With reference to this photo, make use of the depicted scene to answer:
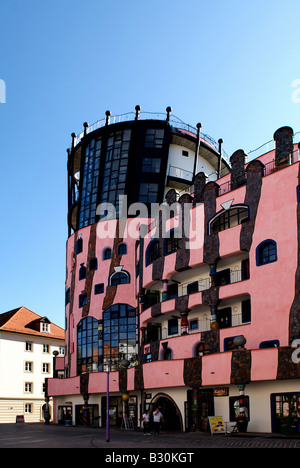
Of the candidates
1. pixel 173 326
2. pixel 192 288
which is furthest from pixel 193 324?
pixel 173 326

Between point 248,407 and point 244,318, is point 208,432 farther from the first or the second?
point 244,318

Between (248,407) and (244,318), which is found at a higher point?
(244,318)

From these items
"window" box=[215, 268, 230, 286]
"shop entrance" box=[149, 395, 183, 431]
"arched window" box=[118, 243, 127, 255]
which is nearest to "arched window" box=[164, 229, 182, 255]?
"window" box=[215, 268, 230, 286]

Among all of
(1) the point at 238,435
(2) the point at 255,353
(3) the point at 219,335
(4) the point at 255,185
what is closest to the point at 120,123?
(4) the point at 255,185

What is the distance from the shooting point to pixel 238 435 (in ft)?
95.1

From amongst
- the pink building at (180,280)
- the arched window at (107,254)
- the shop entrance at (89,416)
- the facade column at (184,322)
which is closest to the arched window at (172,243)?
the pink building at (180,280)

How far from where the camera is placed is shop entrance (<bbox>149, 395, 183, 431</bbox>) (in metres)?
38.9

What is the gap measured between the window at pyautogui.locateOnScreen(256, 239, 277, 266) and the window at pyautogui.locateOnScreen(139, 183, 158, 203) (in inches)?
885

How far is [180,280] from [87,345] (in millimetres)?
14882

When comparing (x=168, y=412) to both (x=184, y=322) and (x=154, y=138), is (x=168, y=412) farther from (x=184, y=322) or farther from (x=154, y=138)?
(x=154, y=138)

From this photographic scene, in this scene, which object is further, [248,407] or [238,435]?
[248,407]

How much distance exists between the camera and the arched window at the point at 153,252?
45.4 meters

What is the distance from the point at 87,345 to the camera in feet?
176

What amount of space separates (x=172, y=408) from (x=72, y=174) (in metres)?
33.1
